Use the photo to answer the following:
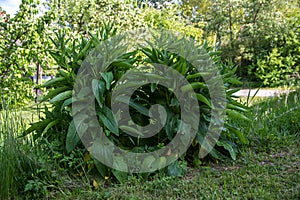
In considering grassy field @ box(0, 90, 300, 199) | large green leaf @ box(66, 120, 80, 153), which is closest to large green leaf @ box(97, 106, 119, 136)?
large green leaf @ box(66, 120, 80, 153)

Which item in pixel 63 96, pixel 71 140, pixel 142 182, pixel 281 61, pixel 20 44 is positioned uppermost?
pixel 20 44

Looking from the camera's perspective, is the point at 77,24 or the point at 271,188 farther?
the point at 77,24

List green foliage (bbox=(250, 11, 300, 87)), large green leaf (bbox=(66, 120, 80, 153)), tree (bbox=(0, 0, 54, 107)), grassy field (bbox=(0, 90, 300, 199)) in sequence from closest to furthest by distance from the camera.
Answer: grassy field (bbox=(0, 90, 300, 199)) < large green leaf (bbox=(66, 120, 80, 153)) < tree (bbox=(0, 0, 54, 107)) < green foliage (bbox=(250, 11, 300, 87))

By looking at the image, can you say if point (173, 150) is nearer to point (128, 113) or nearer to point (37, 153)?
point (128, 113)

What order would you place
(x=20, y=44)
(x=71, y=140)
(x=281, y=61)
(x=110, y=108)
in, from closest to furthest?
(x=71, y=140)
(x=110, y=108)
(x=20, y=44)
(x=281, y=61)

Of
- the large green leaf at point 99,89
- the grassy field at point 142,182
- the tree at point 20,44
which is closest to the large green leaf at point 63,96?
the large green leaf at point 99,89

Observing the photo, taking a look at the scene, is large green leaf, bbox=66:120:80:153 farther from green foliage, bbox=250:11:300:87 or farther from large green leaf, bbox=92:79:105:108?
green foliage, bbox=250:11:300:87

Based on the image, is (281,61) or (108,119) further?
(281,61)

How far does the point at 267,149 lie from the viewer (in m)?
2.63

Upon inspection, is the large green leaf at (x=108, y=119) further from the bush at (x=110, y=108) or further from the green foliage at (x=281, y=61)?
the green foliage at (x=281, y=61)

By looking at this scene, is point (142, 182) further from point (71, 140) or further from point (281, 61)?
point (281, 61)

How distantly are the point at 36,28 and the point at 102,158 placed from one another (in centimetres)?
359

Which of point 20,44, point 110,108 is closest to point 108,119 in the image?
point 110,108

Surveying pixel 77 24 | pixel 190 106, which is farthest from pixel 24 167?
pixel 77 24
